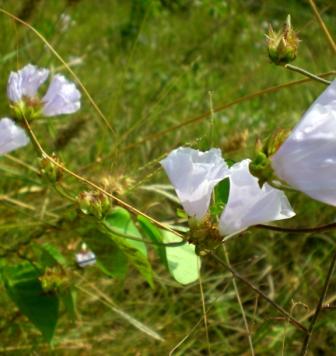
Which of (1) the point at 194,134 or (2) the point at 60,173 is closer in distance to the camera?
(2) the point at 60,173

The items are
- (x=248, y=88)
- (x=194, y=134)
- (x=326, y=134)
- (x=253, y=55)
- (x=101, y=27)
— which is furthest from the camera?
(x=253, y=55)

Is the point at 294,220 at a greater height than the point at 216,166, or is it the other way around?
the point at 216,166

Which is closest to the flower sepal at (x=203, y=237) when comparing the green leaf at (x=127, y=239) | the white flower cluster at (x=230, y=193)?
the white flower cluster at (x=230, y=193)

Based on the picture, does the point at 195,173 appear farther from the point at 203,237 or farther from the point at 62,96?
the point at 62,96

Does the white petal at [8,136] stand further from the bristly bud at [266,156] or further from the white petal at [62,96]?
the bristly bud at [266,156]

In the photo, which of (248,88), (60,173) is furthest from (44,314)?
(248,88)

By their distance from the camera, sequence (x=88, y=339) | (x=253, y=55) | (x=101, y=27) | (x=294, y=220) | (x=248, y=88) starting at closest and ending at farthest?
(x=88, y=339) < (x=294, y=220) < (x=248, y=88) < (x=101, y=27) < (x=253, y=55)

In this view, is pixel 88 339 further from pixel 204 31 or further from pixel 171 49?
pixel 204 31
